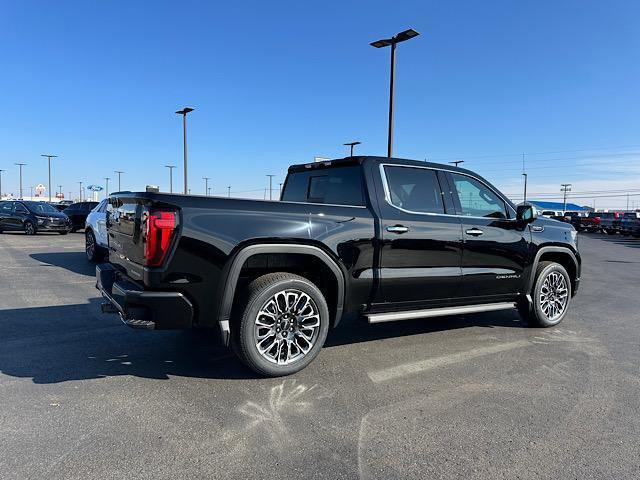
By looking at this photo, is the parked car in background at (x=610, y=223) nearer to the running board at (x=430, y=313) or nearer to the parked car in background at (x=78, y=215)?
the parked car in background at (x=78, y=215)

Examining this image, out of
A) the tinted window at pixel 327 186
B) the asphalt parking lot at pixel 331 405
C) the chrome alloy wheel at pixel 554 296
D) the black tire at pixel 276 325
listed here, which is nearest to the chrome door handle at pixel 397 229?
the tinted window at pixel 327 186

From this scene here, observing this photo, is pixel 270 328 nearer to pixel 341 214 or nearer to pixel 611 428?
pixel 341 214

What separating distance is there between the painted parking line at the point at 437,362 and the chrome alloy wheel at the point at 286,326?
65cm

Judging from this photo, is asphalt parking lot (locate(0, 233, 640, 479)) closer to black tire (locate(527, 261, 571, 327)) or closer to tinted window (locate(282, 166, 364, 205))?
black tire (locate(527, 261, 571, 327))

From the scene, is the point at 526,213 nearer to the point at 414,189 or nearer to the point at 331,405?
the point at 414,189

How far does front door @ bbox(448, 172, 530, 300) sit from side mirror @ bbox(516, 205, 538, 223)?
0.07 metres

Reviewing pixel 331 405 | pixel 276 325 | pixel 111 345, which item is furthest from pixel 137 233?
pixel 331 405

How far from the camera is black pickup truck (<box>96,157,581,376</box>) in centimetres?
363

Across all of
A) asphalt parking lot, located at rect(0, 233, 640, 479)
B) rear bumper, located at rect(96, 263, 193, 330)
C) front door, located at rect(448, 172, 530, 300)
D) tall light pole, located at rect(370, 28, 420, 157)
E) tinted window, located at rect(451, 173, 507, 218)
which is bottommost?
asphalt parking lot, located at rect(0, 233, 640, 479)

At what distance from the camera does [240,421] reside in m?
3.23

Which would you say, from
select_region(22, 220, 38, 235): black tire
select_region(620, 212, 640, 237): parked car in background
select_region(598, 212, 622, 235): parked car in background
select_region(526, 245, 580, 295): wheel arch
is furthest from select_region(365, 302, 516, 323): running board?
select_region(598, 212, 622, 235): parked car in background

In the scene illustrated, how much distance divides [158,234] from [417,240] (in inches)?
96.5

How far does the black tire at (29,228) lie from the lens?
64.6ft

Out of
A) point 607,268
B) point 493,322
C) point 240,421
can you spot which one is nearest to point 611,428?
point 240,421
